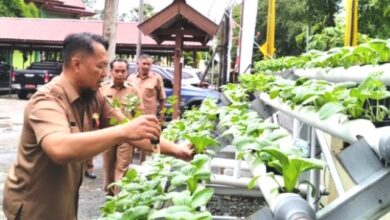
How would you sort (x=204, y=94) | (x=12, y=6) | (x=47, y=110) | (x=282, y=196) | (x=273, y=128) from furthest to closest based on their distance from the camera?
(x=12, y=6), (x=204, y=94), (x=47, y=110), (x=273, y=128), (x=282, y=196)

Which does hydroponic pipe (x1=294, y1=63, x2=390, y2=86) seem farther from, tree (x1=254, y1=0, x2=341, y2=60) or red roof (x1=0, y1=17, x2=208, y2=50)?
red roof (x1=0, y1=17, x2=208, y2=50)

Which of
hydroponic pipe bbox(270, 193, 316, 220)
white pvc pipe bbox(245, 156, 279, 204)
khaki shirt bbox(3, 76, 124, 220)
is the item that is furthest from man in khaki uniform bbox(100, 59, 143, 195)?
hydroponic pipe bbox(270, 193, 316, 220)

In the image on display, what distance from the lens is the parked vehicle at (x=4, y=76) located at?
2393cm

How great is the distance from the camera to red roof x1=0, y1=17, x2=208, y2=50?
24078 millimetres

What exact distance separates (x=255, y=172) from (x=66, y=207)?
153 centimetres

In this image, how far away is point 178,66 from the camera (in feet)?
29.5

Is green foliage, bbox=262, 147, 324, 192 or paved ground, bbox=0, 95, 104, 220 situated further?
paved ground, bbox=0, 95, 104, 220

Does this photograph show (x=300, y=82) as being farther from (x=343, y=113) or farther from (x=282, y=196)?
(x=282, y=196)

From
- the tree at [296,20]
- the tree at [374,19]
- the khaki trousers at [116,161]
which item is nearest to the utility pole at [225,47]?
the tree at [296,20]

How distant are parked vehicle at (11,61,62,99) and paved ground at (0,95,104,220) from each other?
266 cm

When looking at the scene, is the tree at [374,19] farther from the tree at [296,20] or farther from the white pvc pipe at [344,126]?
the white pvc pipe at [344,126]

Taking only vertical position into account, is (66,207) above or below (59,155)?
below

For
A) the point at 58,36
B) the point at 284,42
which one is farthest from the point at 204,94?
the point at 58,36

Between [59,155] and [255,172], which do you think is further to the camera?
[59,155]
